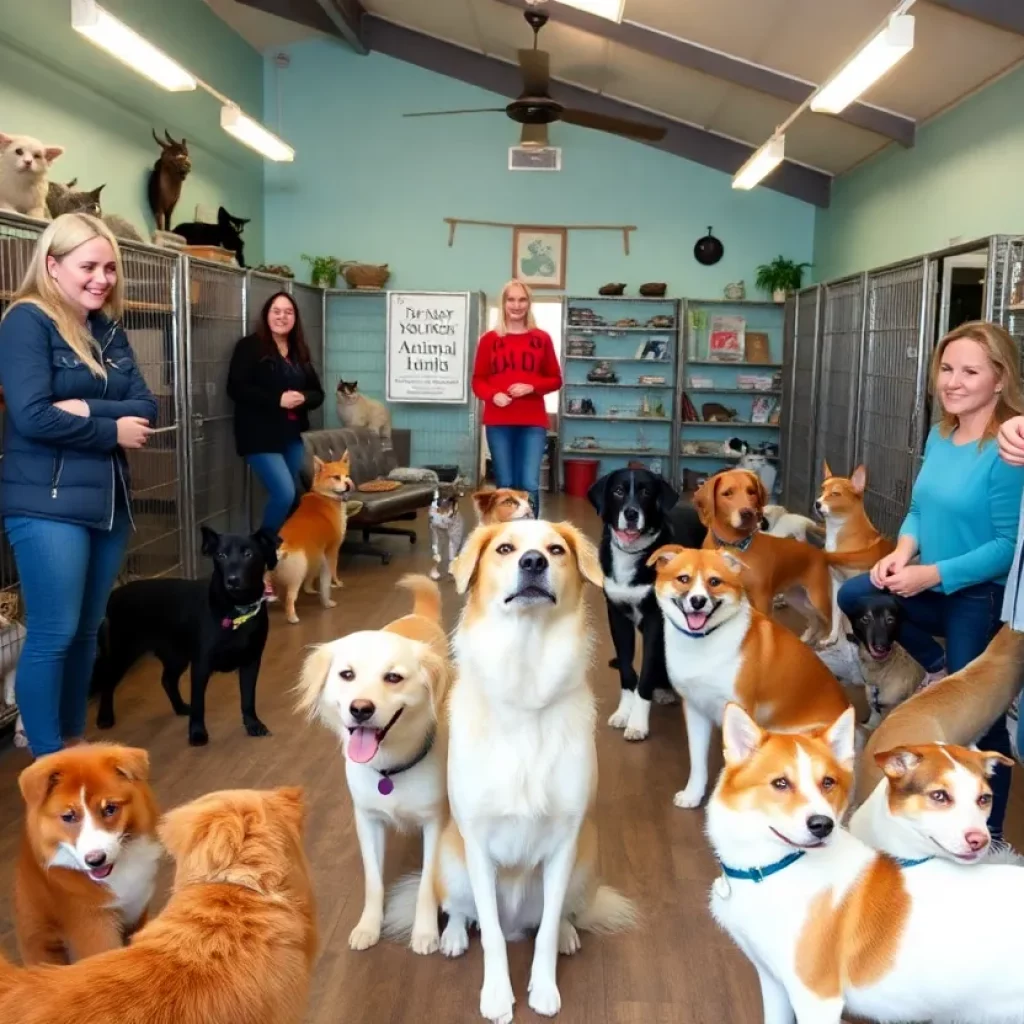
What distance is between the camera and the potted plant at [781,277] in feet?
32.3

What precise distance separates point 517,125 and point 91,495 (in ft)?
28.6

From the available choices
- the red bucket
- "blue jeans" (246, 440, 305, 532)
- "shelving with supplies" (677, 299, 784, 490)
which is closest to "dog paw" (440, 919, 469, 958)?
"blue jeans" (246, 440, 305, 532)

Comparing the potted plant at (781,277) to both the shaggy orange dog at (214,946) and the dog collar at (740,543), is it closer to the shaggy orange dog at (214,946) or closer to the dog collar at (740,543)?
the dog collar at (740,543)

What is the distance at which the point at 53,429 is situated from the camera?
8.01 feet

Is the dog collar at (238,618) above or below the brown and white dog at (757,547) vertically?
below

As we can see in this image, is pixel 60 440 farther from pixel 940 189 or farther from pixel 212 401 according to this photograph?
pixel 940 189

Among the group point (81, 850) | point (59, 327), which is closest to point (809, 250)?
point (59, 327)

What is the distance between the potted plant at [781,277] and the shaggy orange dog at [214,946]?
30.1ft

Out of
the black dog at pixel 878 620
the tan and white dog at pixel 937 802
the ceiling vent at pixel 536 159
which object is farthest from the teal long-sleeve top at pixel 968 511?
the ceiling vent at pixel 536 159

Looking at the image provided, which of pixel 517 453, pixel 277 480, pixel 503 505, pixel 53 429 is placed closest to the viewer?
pixel 53 429

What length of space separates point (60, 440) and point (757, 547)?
8.83 feet

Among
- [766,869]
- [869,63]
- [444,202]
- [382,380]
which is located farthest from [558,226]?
[766,869]

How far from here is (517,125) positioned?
10.1m

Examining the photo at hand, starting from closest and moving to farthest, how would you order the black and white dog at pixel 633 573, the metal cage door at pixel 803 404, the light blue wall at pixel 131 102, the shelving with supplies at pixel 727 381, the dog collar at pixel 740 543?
1. the black and white dog at pixel 633 573
2. the dog collar at pixel 740 543
3. the light blue wall at pixel 131 102
4. the metal cage door at pixel 803 404
5. the shelving with supplies at pixel 727 381
